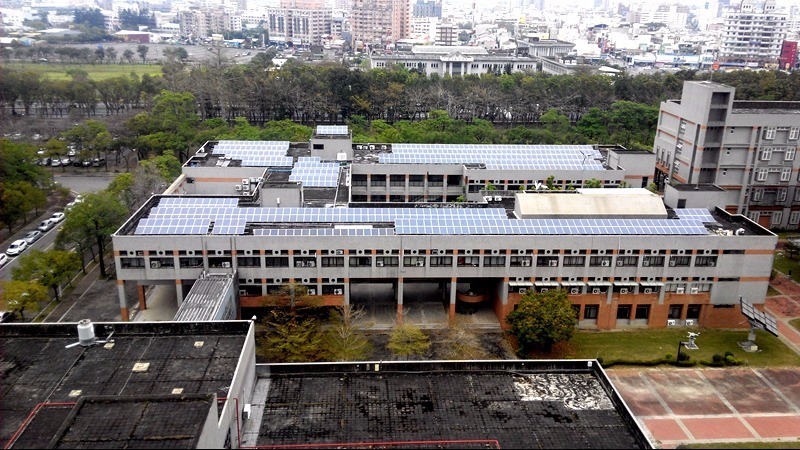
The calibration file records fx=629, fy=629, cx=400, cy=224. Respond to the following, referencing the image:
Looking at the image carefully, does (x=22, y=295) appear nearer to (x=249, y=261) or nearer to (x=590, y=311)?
(x=249, y=261)

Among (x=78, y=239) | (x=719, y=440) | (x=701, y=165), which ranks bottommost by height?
(x=719, y=440)

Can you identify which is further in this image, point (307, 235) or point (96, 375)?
point (307, 235)

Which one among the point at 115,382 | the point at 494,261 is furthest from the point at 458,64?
the point at 115,382

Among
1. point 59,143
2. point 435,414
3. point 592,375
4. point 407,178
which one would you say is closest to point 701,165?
point 407,178

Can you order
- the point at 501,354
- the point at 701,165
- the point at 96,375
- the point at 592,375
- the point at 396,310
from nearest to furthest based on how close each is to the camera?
the point at 96,375, the point at 592,375, the point at 501,354, the point at 396,310, the point at 701,165

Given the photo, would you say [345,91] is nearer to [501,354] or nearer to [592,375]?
[501,354]

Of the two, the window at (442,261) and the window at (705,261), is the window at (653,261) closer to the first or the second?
Result: the window at (705,261)

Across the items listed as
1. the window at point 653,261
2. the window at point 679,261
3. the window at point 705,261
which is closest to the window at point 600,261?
the window at point 653,261
